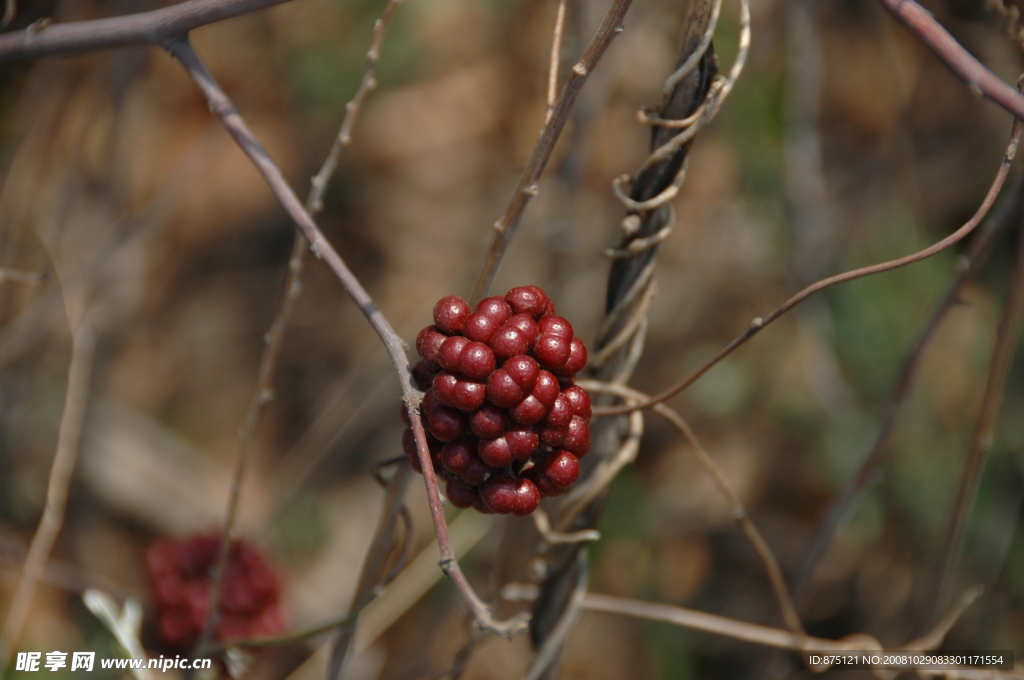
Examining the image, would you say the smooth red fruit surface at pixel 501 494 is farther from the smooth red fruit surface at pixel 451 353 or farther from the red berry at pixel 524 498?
the smooth red fruit surface at pixel 451 353

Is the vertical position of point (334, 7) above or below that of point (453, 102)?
above

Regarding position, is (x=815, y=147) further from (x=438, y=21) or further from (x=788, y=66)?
(x=438, y=21)

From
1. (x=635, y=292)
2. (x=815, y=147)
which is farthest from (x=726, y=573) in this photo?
(x=635, y=292)

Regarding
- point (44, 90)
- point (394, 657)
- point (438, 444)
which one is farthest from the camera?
point (394, 657)

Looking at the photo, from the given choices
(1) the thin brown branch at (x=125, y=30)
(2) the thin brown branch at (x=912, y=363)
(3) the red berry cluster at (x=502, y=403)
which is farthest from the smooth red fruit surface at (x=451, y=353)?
(2) the thin brown branch at (x=912, y=363)

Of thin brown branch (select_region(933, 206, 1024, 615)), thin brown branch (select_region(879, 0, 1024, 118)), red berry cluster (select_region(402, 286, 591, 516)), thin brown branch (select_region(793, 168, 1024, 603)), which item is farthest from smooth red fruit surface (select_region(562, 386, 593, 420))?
thin brown branch (select_region(933, 206, 1024, 615))

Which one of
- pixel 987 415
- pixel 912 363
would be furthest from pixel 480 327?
pixel 987 415
